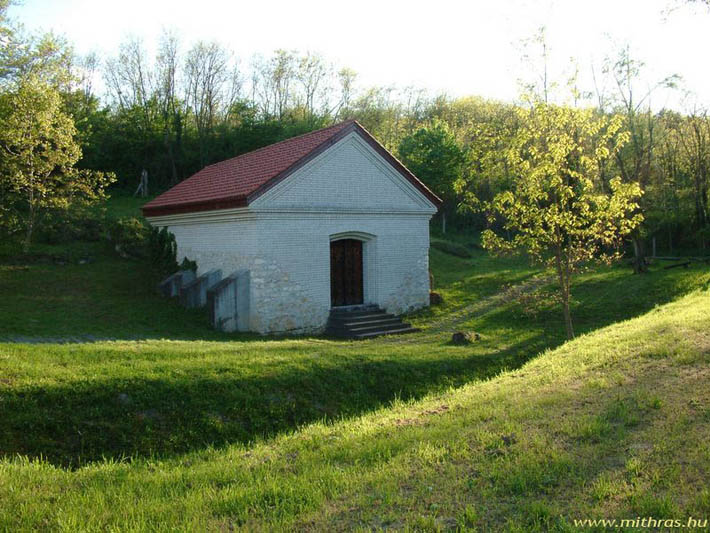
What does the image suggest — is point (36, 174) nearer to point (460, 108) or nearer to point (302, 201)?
point (302, 201)

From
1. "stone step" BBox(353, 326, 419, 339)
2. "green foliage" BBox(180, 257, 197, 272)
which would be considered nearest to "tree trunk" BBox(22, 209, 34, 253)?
"green foliage" BBox(180, 257, 197, 272)

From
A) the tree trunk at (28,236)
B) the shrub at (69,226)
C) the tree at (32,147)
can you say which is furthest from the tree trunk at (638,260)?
the tree trunk at (28,236)

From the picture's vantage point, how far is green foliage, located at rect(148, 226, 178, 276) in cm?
2009

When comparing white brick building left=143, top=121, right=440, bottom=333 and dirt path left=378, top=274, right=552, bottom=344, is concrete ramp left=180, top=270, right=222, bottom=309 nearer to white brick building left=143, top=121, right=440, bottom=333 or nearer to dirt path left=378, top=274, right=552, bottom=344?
white brick building left=143, top=121, right=440, bottom=333

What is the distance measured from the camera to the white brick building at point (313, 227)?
52.8 ft

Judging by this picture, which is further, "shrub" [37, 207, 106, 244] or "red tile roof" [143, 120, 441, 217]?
"shrub" [37, 207, 106, 244]

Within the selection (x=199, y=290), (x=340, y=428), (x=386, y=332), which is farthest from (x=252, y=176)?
(x=340, y=428)

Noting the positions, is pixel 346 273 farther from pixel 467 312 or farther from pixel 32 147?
pixel 32 147

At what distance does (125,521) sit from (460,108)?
55218 millimetres

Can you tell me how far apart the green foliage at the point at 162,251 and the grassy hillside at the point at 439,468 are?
1125 cm

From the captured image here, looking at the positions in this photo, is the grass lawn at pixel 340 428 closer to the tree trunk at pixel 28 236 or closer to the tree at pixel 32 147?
the tree trunk at pixel 28 236

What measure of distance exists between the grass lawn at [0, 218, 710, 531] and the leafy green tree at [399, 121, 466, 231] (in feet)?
76.6

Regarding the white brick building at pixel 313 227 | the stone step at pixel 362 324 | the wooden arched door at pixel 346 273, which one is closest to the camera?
the white brick building at pixel 313 227

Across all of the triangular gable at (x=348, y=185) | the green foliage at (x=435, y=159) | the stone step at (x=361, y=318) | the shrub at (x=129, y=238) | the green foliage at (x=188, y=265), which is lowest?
the stone step at (x=361, y=318)
